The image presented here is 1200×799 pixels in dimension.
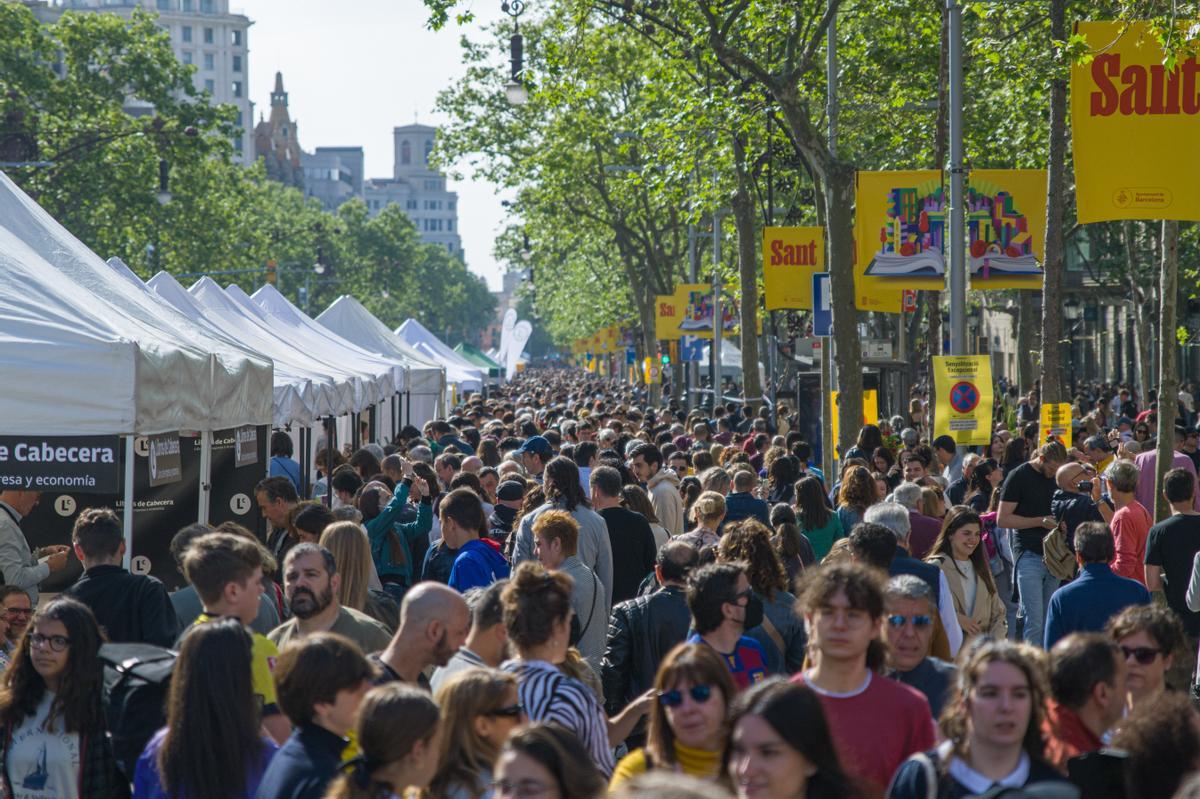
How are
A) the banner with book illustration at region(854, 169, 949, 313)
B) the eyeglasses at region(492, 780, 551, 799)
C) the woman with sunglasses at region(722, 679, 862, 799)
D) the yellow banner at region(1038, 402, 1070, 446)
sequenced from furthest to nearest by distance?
1. the yellow banner at region(1038, 402, 1070, 446)
2. the banner with book illustration at region(854, 169, 949, 313)
3. the woman with sunglasses at region(722, 679, 862, 799)
4. the eyeglasses at region(492, 780, 551, 799)

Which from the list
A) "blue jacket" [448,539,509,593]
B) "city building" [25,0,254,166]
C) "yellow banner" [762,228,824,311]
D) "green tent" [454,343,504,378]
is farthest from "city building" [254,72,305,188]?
"blue jacket" [448,539,509,593]

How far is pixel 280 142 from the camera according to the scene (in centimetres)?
18425

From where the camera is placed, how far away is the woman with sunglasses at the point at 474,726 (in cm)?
468

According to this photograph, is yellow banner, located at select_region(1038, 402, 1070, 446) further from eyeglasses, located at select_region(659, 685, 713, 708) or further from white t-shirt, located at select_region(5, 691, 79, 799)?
eyeglasses, located at select_region(659, 685, 713, 708)

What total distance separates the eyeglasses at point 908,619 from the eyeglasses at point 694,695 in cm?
154

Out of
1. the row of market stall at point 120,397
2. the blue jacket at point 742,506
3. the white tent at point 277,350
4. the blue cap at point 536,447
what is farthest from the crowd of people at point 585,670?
A: the white tent at point 277,350

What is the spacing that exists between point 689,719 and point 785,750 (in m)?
0.82

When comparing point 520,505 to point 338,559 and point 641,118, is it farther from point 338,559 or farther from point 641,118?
point 641,118

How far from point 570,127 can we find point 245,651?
1596 inches

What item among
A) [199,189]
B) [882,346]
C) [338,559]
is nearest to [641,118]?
[882,346]

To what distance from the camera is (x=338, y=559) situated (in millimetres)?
7559

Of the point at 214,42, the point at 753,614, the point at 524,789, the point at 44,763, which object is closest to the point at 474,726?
the point at 524,789

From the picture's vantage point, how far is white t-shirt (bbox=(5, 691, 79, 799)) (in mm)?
5805

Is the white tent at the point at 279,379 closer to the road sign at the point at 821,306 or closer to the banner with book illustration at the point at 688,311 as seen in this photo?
the road sign at the point at 821,306
